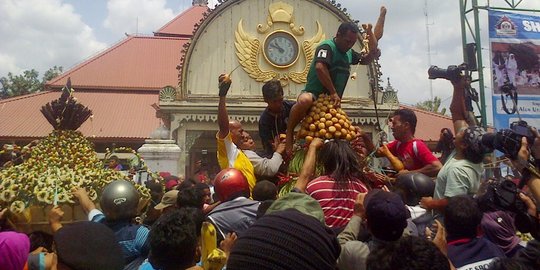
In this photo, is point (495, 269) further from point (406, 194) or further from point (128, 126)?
point (128, 126)

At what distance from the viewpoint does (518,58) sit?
39.1ft

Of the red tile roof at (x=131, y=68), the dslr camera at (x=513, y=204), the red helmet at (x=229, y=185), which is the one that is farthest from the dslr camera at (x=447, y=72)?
the red tile roof at (x=131, y=68)

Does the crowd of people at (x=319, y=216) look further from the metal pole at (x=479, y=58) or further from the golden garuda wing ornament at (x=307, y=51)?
the golden garuda wing ornament at (x=307, y=51)

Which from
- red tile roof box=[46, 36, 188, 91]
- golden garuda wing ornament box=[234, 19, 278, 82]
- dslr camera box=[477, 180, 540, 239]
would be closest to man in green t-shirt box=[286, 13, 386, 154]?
dslr camera box=[477, 180, 540, 239]

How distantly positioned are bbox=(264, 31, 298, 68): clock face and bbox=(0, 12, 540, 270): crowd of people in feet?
34.0

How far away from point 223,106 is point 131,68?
1714 centimetres

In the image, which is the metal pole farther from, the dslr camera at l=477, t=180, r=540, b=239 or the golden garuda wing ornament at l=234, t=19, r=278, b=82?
the dslr camera at l=477, t=180, r=540, b=239

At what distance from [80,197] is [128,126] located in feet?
43.8

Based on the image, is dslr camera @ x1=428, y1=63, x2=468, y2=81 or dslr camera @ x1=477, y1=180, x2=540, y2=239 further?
dslr camera @ x1=428, y1=63, x2=468, y2=81

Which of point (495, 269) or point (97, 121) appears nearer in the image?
point (495, 269)

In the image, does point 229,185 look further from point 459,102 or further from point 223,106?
point 459,102

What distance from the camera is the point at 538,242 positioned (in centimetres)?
266

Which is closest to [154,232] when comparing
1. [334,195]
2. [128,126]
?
[334,195]

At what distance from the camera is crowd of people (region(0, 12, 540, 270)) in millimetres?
1674
